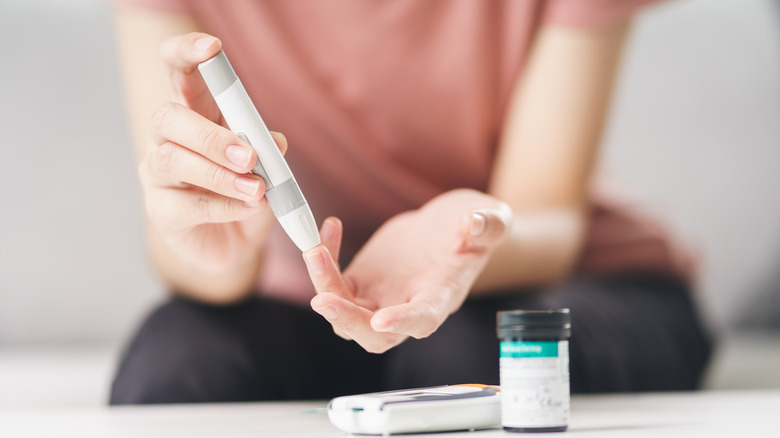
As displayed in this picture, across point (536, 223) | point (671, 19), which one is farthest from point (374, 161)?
point (671, 19)

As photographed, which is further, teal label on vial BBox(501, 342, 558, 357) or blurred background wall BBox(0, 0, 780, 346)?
A: blurred background wall BBox(0, 0, 780, 346)

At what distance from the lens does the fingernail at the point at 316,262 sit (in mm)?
434

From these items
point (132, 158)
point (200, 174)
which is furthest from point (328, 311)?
point (132, 158)

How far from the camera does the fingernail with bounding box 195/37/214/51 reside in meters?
0.41

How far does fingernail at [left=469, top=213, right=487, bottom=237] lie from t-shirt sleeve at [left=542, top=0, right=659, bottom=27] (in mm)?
415

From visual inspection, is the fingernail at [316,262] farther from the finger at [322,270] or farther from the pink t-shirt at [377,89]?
the pink t-shirt at [377,89]

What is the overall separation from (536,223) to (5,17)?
1.06 meters

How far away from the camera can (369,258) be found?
1.74 ft

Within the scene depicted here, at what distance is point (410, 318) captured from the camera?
1.31 feet

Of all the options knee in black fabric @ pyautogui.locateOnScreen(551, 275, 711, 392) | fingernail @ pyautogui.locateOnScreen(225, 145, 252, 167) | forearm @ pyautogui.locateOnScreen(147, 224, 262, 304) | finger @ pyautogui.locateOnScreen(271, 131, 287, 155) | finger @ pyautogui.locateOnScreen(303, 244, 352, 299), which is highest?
finger @ pyautogui.locateOnScreen(271, 131, 287, 155)

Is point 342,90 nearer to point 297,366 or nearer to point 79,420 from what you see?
point 297,366

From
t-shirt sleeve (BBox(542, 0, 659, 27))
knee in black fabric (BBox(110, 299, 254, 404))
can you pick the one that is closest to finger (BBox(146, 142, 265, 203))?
knee in black fabric (BBox(110, 299, 254, 404))

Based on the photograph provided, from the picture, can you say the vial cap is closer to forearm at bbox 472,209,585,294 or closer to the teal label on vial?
the teal label on vial

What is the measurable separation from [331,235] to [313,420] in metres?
0.12
